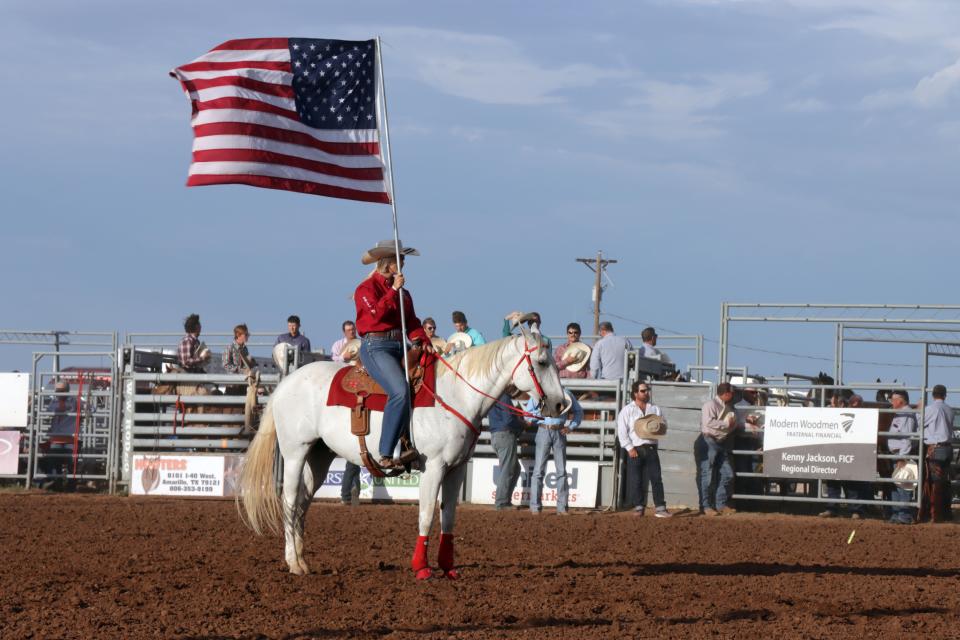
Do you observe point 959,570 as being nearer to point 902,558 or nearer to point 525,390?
point 902,558

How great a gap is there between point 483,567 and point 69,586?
3.44 m

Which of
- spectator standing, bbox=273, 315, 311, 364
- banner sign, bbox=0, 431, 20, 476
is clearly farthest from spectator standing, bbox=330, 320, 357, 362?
banner sign, bbox=0, 431, 20, 476

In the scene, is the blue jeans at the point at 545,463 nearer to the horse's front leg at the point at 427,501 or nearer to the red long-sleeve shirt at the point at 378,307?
the red long-sleeve shirt at the point at 378,307

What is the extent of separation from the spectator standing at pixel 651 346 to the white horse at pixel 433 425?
34.8ft

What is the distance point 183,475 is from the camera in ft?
66.7

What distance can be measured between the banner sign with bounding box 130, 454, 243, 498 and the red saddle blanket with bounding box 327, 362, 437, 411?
33.3 ft

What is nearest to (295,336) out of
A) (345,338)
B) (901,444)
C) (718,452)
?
(345,338)

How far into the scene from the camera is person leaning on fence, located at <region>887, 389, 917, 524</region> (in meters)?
18.3

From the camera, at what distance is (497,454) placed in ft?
62.4

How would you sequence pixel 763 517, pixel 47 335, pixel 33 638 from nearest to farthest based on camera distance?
pixel 33 638
pixel 763 517
pixel 47 335

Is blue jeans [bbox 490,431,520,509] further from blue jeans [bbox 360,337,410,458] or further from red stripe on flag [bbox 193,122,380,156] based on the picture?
blue jeans [bbox 360,337,410,458]

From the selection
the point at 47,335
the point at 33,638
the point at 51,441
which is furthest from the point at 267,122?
the point at 47,335

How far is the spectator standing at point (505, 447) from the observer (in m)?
18.4

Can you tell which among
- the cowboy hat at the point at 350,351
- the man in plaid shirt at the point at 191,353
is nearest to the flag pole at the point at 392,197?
the cowboy hat at the point at 350,351
